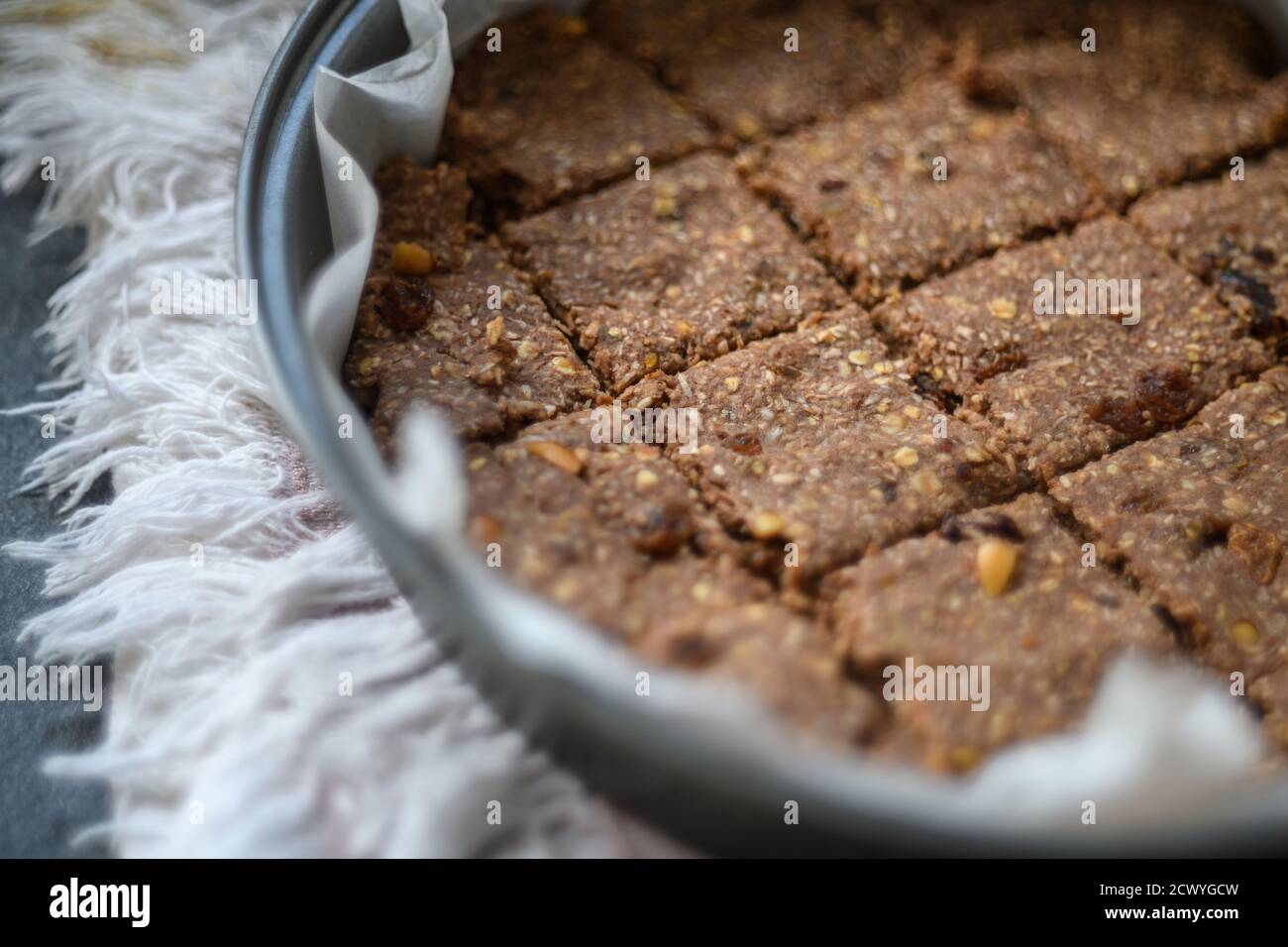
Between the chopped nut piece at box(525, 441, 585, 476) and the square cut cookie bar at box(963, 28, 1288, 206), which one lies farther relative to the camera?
the square cut cookie bar at box(963, 28, 1288, 206)

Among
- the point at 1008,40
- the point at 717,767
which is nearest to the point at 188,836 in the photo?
the point at 717,767

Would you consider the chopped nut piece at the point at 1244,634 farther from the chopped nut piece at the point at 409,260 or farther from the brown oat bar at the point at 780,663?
the chopped nut piece at the point at 409,260

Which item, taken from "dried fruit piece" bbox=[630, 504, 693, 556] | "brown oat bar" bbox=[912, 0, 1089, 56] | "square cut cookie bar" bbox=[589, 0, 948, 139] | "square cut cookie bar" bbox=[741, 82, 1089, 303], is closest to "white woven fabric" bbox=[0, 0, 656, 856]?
"dried fruit piece" bbox=[630, 504, 693, 556]

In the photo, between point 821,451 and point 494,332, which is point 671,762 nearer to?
point 821,451

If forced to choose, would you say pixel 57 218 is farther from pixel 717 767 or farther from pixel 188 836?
pixel 717 767

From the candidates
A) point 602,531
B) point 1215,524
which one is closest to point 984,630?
point 1215,524

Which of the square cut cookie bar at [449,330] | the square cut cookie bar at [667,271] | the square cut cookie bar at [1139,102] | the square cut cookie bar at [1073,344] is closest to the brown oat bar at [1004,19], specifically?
the square cut cookie bar at [1139,102]

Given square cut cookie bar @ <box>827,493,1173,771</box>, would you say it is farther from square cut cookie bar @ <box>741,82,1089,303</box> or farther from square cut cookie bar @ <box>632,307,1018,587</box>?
square cut cookie bar @ <box>741,82,1089,303</box>
